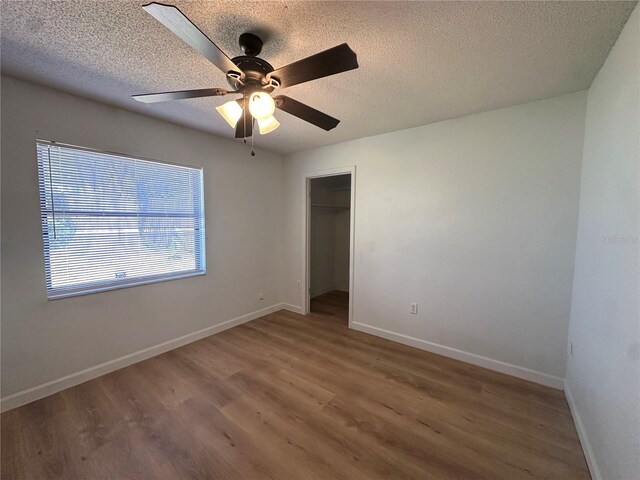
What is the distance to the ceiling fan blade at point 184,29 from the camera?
847mm

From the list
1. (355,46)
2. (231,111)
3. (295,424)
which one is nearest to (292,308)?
(295,424)

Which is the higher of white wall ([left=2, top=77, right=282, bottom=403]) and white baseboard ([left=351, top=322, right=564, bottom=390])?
white wall ([left=2, top=77, right=282, bottom=403])

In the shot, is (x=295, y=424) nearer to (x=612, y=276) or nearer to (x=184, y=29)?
(x=612, y=276)

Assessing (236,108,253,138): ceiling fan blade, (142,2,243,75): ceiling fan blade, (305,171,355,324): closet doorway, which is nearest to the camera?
(142,2,243,75): ceiling fan blade

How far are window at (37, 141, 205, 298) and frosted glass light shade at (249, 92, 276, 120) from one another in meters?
1.77

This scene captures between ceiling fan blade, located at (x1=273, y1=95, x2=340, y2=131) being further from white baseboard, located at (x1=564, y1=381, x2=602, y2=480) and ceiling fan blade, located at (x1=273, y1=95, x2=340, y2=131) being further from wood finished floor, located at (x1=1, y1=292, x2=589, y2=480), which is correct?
white baseboard, located at (x1=564, y1=381, x2=602, y2=480)

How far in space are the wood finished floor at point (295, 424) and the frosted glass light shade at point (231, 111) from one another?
2.03m

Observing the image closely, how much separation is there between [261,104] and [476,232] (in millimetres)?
2188

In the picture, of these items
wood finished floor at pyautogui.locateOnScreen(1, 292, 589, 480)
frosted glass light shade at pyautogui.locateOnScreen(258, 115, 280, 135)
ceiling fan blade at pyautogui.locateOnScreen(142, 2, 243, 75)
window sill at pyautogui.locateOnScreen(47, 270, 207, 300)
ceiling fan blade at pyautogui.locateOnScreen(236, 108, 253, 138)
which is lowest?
wood finished floor at pyautogui.locateOnScreen(1, 292, 589, 480)

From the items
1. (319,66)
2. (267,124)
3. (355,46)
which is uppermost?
(355,46)

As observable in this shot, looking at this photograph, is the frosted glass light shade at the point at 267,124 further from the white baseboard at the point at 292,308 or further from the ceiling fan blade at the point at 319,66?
the white baseboard at the point at 292,308

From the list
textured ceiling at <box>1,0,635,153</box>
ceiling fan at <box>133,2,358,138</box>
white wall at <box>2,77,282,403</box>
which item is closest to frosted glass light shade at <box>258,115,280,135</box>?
ceiling fan at <box>133,2,358,138</box>

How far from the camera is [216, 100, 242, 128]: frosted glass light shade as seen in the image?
148cm

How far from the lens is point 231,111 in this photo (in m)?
1.51
